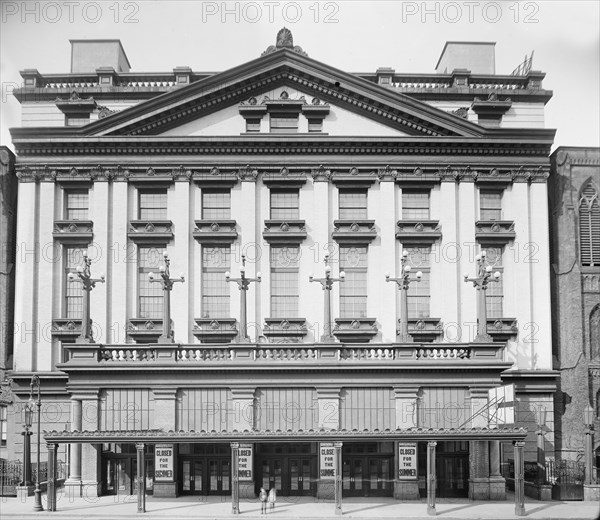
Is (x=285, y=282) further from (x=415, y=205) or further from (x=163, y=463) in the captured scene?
(x=163, y=463)

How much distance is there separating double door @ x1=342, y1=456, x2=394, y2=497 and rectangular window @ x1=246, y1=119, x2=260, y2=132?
19.6m

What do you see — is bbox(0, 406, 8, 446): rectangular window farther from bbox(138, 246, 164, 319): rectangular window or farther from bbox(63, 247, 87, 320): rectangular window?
bbox(138, 246, 164, 319): rectangular window

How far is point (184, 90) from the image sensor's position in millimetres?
48531

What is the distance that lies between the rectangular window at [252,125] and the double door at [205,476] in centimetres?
1900

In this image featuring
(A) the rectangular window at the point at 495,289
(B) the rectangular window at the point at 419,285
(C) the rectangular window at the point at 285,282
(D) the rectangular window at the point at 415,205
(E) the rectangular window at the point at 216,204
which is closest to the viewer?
(C) the rectangular window at the point at 285,282

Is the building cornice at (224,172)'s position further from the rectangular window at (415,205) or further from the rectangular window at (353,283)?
the rectangular window at (353,283)

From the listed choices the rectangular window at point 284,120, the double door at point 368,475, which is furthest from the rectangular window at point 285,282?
the double door at point 368,475

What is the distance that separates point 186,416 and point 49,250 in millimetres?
14373

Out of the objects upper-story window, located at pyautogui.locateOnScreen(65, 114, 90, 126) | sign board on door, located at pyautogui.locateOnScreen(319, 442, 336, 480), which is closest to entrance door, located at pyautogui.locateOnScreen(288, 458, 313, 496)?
sign board on door, located at pyautogui.locateOnScreen(319, 442, 336, 480)

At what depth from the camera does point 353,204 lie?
163 ft

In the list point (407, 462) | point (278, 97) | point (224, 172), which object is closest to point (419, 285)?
point (407, 462)

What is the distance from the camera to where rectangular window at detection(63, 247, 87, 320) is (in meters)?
48.3

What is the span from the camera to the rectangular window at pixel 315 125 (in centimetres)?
5000

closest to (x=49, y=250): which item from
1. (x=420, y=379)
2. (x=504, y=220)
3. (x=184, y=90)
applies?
(x=184, y=90)
